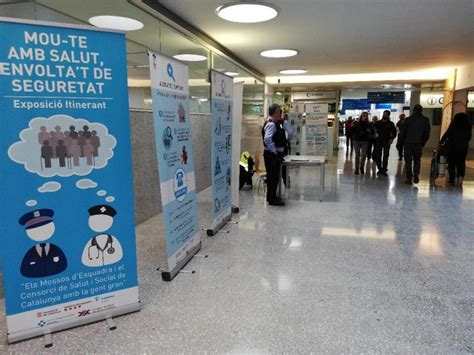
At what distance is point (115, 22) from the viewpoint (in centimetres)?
429

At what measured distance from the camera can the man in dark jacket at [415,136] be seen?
23.7 feet

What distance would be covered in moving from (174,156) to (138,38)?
228cm

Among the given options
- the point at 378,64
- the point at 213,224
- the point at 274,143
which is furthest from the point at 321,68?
the point at 213,224

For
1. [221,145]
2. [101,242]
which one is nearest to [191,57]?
[221,145]

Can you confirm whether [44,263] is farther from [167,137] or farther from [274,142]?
[274,142]

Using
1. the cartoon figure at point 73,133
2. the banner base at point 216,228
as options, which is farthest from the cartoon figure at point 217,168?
the cartoon figure at point 73,133

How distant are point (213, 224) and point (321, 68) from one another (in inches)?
322

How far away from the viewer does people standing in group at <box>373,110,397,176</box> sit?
873 cm

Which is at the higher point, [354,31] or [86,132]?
[354,31]

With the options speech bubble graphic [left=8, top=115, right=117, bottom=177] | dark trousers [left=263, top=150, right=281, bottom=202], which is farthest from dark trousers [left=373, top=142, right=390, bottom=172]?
speech bubble graphic [left=8, top=115, right=117, bottom=177]

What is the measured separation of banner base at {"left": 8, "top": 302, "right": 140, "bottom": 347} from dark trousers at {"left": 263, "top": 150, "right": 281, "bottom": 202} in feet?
10.9

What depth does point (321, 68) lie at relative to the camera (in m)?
10.7

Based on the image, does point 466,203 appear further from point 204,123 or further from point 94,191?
point 94,191

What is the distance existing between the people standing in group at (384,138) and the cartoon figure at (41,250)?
814cm
